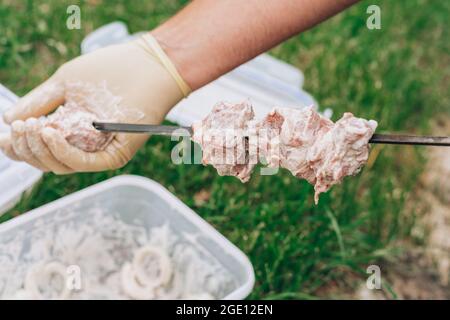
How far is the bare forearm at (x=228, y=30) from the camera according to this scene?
6.71ft

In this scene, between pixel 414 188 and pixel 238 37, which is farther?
pixel 414 188

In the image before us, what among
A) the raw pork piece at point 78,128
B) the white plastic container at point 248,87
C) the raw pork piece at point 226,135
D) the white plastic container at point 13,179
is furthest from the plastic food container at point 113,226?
the white plastic container at point 248,87

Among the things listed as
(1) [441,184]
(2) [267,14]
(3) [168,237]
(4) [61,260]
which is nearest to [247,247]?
(3) [168,237]

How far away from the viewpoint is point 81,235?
226cm

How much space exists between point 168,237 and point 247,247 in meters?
0.27

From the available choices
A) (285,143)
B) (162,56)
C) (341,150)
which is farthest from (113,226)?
(341,150)

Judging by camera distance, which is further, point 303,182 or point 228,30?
point 303,182

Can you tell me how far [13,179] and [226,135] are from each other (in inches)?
32.9

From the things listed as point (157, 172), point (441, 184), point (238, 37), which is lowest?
point (441, 184)

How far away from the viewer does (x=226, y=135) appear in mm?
1728

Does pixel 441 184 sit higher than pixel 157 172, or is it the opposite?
pixel 157 172

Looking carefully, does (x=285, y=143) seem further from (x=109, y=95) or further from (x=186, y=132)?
(x=109, y=95)

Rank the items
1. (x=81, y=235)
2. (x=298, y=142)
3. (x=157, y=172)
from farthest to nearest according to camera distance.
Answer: (x=157, y=172) → (x=81, y=235) → (x=298, y=142)
